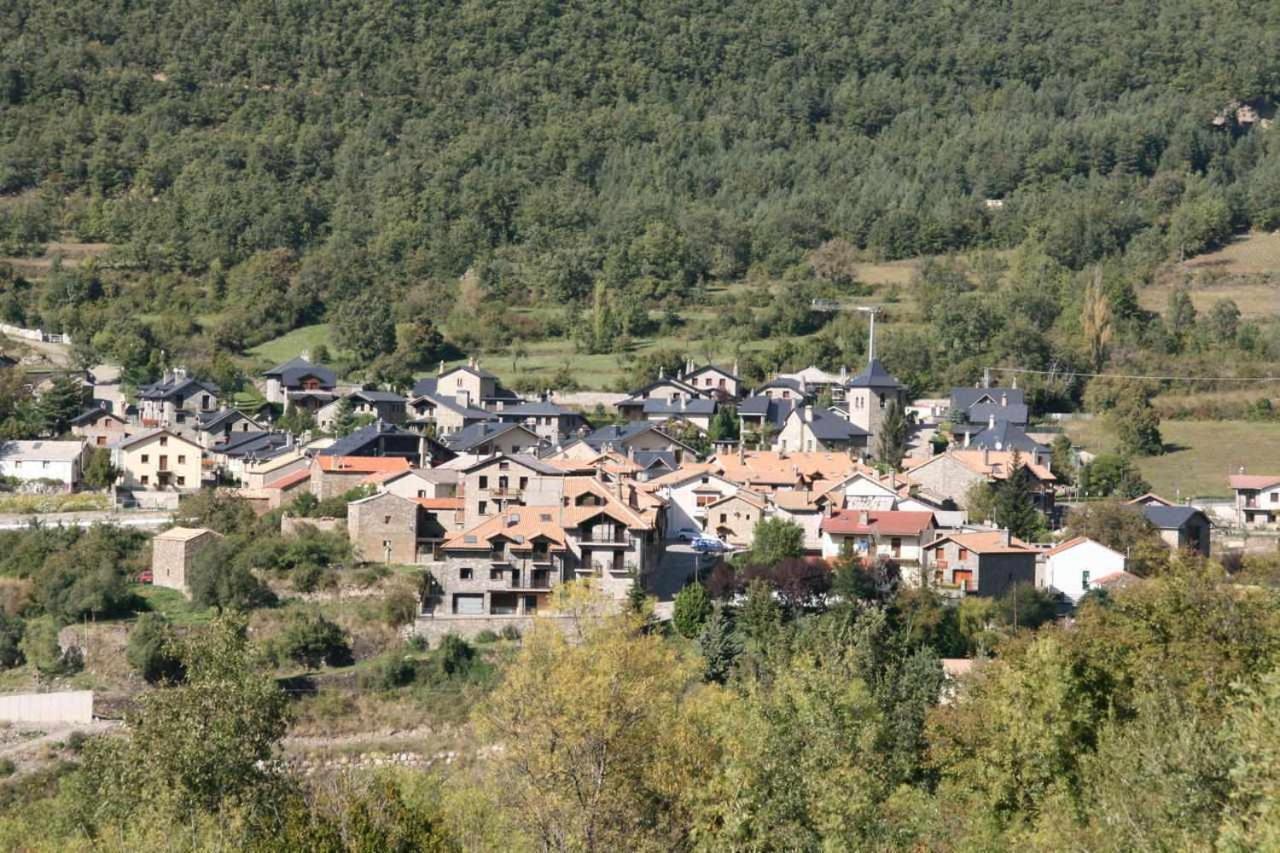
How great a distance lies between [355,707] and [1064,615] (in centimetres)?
1184

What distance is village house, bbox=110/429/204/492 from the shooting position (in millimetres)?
42531

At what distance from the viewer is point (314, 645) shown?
1275 inches

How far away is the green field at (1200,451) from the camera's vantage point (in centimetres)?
4425

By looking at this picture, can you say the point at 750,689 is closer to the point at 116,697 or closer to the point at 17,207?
the point at 116,697

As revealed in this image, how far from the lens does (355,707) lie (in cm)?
3136

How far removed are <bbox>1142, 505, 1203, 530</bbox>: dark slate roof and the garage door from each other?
13.0 m

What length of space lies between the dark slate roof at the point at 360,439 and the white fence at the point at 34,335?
19034mm

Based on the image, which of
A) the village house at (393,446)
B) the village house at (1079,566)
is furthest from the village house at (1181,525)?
the village house at (393,446)

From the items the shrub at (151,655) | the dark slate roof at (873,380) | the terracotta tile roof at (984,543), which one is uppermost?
the dark slate roof at (873,380)

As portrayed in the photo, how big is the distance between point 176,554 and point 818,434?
649 inches

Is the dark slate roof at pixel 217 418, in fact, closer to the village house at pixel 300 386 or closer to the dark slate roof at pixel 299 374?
the village house at pixel 300 386

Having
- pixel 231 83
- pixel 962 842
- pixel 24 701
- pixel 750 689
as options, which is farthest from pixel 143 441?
pixel 231 83

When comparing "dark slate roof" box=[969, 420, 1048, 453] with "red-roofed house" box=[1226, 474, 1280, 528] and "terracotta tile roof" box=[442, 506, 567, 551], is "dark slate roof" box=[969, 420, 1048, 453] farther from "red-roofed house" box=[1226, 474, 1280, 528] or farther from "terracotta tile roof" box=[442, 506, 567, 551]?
"terracotta tile roof" box=[442, 506, 567, 551]

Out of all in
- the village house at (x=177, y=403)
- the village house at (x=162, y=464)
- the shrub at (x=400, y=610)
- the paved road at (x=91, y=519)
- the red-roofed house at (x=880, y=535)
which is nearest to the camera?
the shrub at (x=400, y=610)
